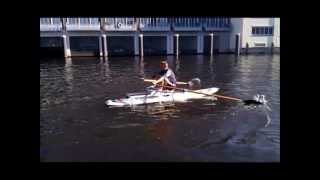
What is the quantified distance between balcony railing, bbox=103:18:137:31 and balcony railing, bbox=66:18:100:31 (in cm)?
87

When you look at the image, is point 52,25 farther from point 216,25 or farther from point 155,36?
point 216,25

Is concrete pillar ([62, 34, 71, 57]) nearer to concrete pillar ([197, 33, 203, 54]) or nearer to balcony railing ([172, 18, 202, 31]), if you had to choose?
balcony railing ([172, 18, 202, 31])

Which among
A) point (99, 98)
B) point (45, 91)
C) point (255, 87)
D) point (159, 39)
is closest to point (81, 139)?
point (99, 98)

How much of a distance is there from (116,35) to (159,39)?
555cm

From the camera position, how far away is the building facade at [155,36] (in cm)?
3775

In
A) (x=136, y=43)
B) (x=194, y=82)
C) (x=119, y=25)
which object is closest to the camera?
(x=194, y=82)

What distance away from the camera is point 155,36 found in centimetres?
4178

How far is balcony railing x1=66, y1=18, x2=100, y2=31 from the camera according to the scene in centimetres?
3681

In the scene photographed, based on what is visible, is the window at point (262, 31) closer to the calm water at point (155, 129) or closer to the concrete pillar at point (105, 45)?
the concrete pillar at point (105, 45)

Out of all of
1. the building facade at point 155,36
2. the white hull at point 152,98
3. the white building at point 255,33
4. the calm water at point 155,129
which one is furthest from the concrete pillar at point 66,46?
the white hull at point 152,98

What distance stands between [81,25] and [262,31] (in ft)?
60.7

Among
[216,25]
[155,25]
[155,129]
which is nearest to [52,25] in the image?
[155,25]
